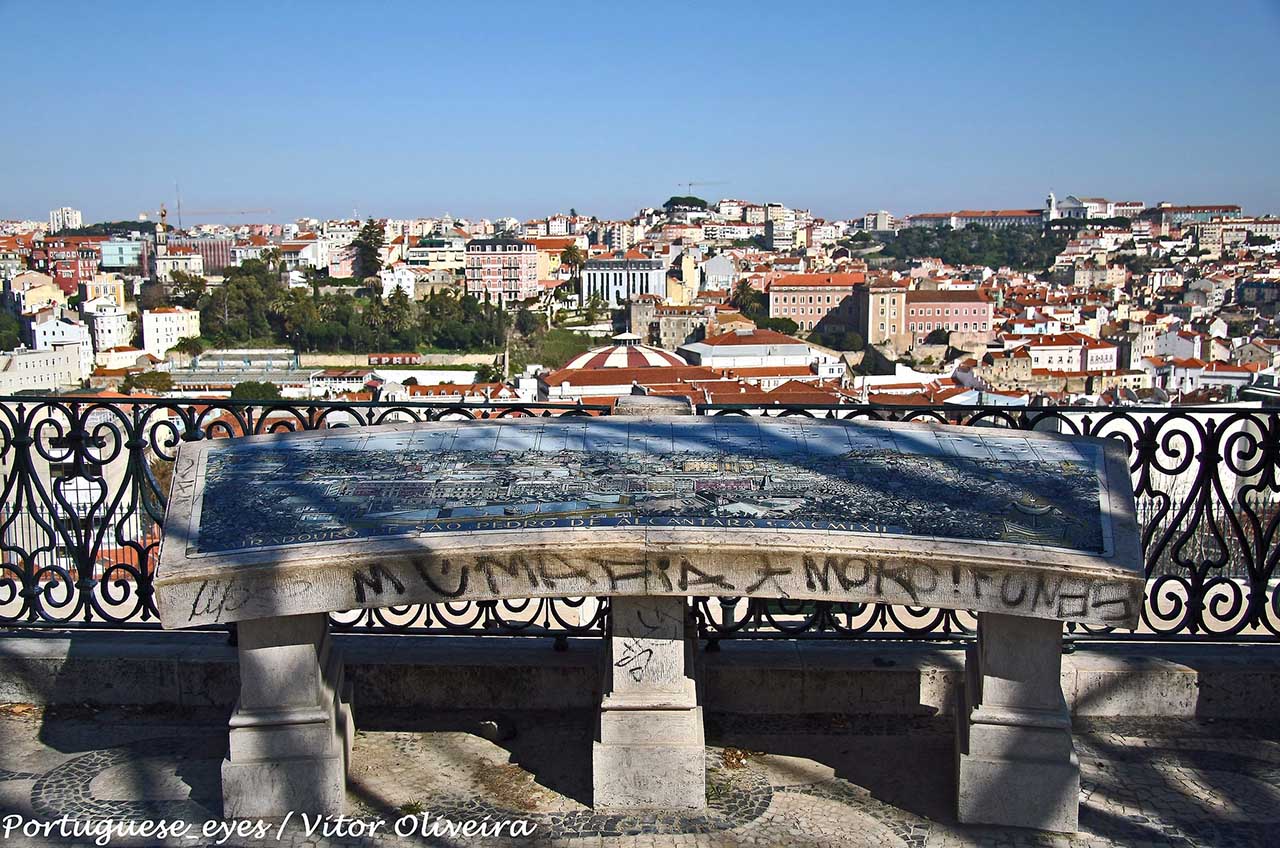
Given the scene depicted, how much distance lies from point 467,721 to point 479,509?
92 cm

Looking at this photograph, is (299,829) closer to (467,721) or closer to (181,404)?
(467,721)

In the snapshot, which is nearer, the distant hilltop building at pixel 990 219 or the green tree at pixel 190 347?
the green tree at pixel 190 347

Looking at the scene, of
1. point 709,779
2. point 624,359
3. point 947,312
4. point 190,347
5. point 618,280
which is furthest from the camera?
point 618,280

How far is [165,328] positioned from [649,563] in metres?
80.7

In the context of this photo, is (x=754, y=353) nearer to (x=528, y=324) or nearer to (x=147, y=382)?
(x=528, y=324)

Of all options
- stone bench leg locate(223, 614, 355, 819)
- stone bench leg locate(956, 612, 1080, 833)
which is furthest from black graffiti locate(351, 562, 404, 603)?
stone bench leg locate(956, 612, 1080, 833)

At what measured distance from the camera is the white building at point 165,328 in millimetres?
75250

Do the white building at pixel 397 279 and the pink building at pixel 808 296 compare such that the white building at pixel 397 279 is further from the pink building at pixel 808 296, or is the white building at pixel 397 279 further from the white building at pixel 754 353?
the white building at pixel 754 353

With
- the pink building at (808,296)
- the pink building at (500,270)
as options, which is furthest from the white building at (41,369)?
the pink building at (808,296)

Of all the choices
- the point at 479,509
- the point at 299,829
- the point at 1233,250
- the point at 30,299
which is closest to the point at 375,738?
the point at 299,829

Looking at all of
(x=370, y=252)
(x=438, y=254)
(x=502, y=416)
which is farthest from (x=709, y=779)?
(x=438, y=254)

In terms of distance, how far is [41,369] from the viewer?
5978cm

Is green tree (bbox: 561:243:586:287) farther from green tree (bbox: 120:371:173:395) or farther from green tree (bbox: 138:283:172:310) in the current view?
green tree (bbox: 120:371:173:395)

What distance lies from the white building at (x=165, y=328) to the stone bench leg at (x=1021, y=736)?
7824 centimetres
